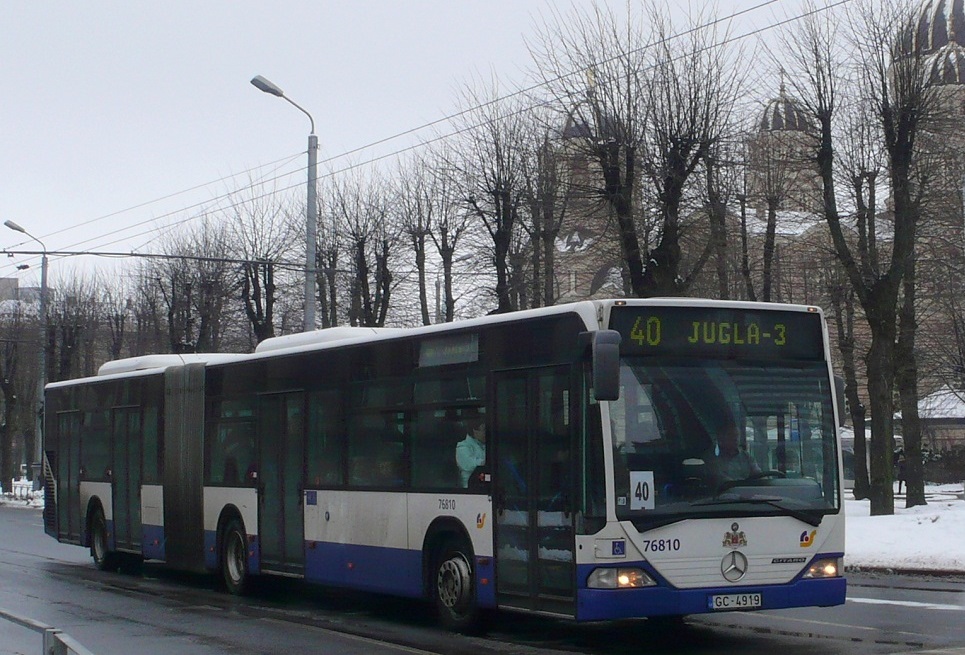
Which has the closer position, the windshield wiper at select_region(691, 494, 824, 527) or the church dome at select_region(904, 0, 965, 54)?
the windshield wiper at select_region(691, 494, 824, 527)

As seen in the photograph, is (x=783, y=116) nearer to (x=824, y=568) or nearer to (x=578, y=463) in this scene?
(x=824, y=568)

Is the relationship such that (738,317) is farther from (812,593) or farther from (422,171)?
(422,171)

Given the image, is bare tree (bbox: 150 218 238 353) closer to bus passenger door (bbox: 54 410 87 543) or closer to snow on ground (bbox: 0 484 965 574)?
bus passenger door (bbox: 54 410 87 543)

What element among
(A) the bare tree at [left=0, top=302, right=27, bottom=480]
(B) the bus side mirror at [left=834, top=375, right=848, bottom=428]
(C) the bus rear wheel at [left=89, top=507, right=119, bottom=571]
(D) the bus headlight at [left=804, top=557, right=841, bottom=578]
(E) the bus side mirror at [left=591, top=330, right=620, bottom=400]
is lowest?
(C) the bus rear wheel at [left=89, top=507, right=119, bottom=571]

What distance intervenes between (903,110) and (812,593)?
1699 cm

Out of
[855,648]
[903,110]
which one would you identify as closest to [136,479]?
[855,648]

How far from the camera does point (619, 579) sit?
1031 centimetres

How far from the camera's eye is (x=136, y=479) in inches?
787

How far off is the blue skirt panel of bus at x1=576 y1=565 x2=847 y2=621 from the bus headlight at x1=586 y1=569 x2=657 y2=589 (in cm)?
3

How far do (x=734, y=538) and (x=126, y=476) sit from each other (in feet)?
40.0

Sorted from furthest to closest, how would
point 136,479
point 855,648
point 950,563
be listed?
1. point 136,479
2. point 950,563
3. point 855,648

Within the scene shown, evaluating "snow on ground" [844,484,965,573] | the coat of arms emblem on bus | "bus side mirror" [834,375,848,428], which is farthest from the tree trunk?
the coat of arms emblem on bus

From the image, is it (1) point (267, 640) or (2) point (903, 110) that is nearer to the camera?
(1) point (267, 640)

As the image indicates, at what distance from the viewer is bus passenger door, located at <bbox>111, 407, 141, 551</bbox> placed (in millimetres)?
19969
